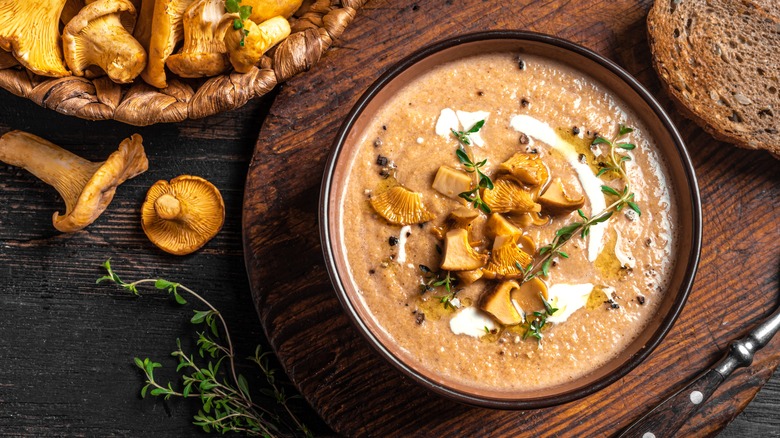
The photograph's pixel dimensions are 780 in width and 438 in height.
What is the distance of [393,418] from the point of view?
2.36 m

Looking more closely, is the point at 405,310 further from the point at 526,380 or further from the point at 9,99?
the point at 9,99

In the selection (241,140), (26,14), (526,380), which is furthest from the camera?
(241,140)

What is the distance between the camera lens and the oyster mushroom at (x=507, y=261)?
6.53 ft

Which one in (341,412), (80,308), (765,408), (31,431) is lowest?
(31,431)

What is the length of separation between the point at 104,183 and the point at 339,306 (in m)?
0.95

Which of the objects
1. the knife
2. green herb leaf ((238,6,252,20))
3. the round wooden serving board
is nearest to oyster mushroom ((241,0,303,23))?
green herb leaf ((238,6,252,20))

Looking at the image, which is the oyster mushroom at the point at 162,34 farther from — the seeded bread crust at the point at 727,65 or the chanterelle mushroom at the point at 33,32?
the seeded bread crust at the point at 727,65

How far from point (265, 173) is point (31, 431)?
1.40m

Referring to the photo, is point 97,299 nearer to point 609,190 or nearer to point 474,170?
point 474,170

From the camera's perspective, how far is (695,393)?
7.60 feet

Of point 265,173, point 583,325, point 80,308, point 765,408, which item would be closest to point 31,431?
point 80,308

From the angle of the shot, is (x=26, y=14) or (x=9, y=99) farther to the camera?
(x=9, y=99)

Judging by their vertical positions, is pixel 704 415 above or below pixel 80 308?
above

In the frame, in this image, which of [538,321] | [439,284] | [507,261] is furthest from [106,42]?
[538,321]
